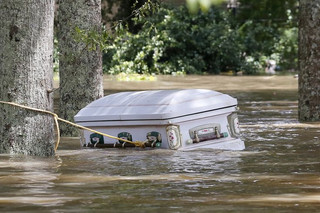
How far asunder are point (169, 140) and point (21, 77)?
1.96 meters

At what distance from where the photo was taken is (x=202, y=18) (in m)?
34.2

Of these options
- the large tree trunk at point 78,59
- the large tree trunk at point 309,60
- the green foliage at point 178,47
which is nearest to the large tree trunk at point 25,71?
the large tree trunk at point 78,59

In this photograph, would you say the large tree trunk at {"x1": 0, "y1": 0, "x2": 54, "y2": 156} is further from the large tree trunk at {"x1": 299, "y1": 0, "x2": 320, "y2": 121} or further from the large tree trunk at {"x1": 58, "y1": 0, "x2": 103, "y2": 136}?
the large tree trunk at {"x1": 299, "y1": 0, "x2": 320, "y2": 121}

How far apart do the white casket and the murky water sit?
0.20 metres

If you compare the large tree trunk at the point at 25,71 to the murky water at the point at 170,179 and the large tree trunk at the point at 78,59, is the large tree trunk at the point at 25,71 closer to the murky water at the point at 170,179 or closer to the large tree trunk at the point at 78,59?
the murky water at the point at 170,179

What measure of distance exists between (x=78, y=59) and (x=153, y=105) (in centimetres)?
223

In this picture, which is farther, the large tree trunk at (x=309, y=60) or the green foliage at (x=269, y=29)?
the green foliage at (x=269, y=29)

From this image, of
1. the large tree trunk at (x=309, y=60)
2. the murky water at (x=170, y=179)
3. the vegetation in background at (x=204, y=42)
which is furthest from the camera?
the vegetation in background at (x=204, y=42)

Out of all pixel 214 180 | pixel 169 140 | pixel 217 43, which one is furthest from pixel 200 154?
pixel 217 43

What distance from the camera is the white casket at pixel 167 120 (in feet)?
32.9

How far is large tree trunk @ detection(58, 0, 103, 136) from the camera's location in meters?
11.9

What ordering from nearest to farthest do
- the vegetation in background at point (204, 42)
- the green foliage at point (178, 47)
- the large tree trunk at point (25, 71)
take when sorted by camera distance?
the large tree trunk at point (25, 71) → the green foliage at point (178, 47) → the vegetation in background at point (204, 42)

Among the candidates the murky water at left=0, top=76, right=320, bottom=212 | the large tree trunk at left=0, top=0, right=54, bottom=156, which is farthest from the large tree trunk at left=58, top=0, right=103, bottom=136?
the large tree trunk at left=0, top=0, right=54, bottom=156

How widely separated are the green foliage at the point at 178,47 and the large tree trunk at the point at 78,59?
18.9 meters
